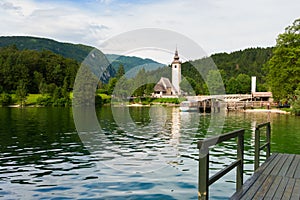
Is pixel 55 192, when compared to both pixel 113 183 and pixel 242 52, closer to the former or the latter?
pixel 113 183

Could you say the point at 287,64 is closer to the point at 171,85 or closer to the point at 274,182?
the point at 274,182

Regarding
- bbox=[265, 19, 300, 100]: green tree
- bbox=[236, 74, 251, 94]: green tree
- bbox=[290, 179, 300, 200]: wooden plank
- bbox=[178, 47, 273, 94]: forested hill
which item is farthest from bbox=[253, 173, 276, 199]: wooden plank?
bbox=[236, 74, 251, 94]: green tree

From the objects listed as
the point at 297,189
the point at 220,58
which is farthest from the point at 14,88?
the point at 297,189

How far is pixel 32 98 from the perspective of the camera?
97.1m

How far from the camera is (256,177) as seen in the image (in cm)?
750

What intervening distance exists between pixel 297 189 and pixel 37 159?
419 inches

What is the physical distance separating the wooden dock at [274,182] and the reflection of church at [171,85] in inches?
3348

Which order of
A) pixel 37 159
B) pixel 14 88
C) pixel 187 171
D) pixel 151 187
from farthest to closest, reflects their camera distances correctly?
pixel 14 88, pixel 37 159, pixel 187 171, pixel 151 187

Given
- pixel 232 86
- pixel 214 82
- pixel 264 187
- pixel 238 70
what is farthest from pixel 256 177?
pixel 238 70

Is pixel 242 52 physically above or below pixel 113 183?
above

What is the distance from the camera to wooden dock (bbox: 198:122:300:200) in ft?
15.6

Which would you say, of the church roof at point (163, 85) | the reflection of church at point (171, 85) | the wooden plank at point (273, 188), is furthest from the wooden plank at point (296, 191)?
the church roof at point (163, 85)

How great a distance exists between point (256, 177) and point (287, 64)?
161 feet

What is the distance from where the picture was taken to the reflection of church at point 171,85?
95938 mm
